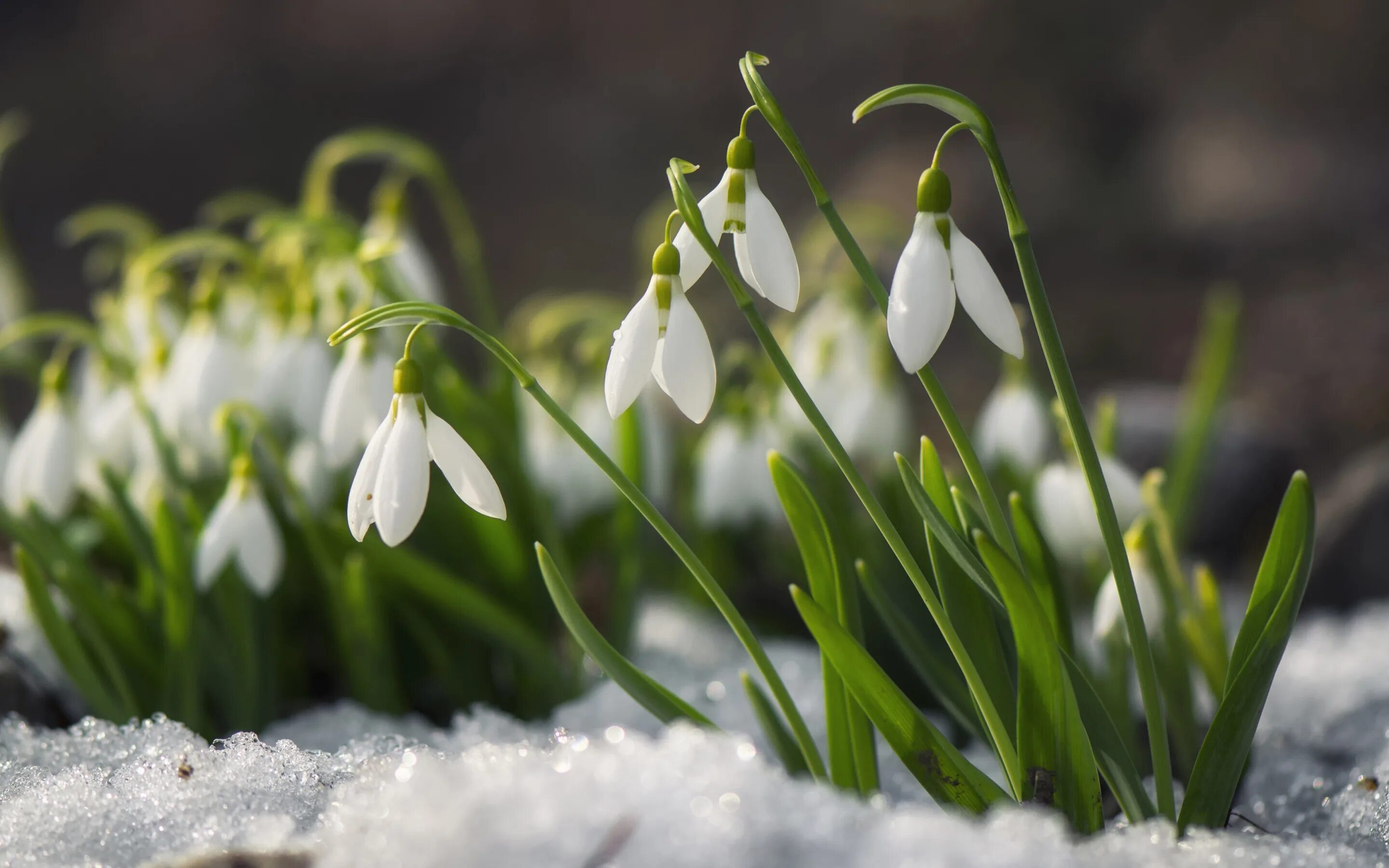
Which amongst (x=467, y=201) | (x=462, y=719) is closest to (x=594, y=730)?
(x=462, y=719)

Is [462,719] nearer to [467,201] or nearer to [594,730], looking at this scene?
[594,730]

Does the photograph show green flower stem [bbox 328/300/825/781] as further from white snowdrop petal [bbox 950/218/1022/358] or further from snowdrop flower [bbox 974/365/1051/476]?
snowdrop flower [bbox 974/365/1051/476]

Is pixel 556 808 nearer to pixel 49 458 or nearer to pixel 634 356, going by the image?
pixel 634 356

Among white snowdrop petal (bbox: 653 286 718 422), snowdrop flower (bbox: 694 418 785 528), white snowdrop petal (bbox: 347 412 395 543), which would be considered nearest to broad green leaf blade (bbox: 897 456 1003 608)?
white snowdrop petal (bbox: 653 286 718 422)

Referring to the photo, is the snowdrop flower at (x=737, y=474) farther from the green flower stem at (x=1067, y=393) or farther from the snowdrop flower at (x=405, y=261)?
the green flower stem at (x=1067, y=393)

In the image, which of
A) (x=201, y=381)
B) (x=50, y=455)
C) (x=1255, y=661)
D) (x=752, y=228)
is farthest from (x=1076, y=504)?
(x=50, y=455)

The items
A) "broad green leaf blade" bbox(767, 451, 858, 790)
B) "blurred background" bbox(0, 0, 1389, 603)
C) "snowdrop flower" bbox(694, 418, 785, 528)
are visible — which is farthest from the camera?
"blurred background" bbox(0, 0, 1389, 603)

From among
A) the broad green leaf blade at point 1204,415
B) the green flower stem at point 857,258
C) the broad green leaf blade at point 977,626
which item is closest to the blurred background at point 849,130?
the broad green leaf blade at point 1204,415
